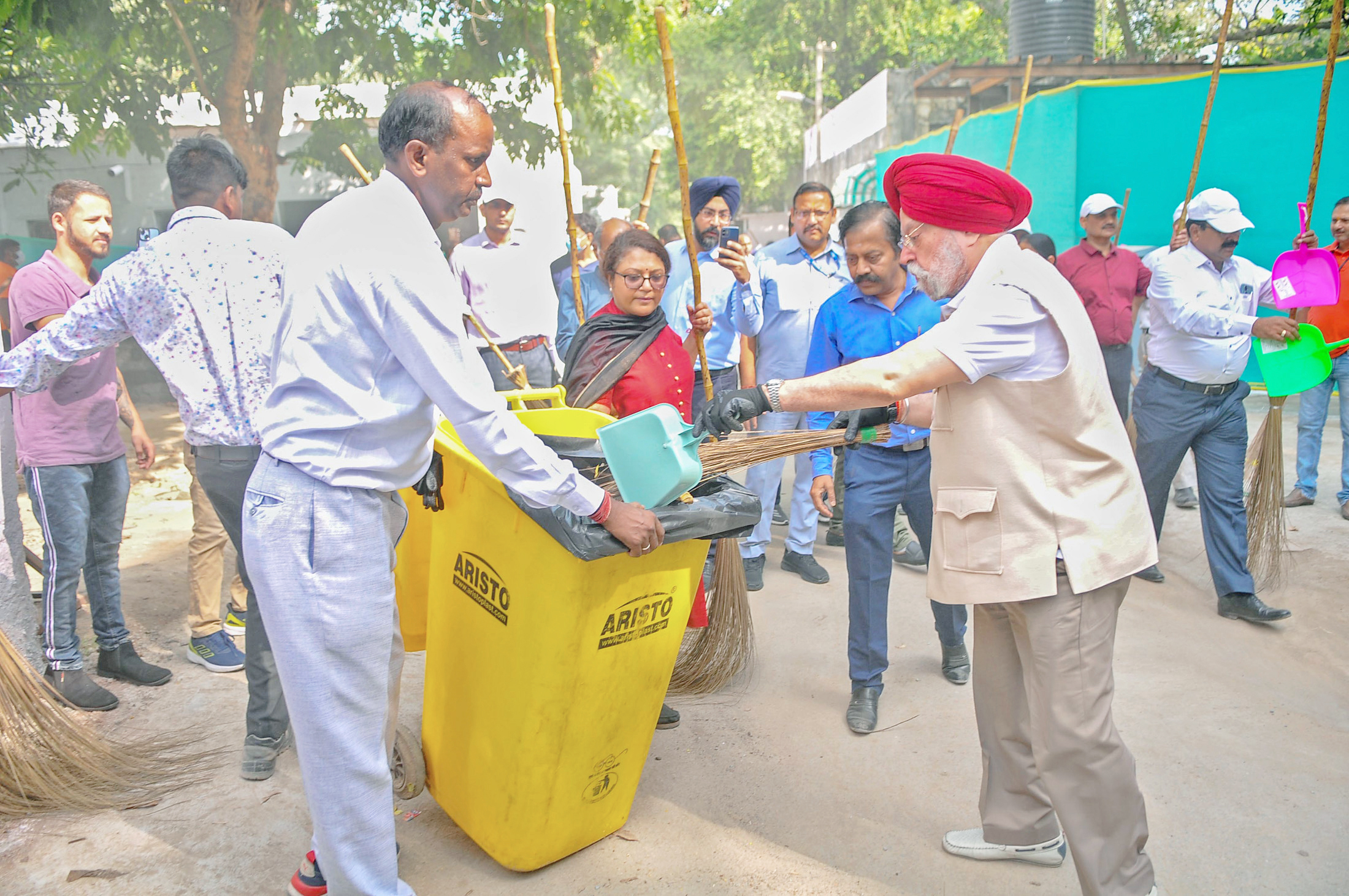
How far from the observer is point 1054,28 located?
15367 millimetres

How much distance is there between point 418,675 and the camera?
3941 mm

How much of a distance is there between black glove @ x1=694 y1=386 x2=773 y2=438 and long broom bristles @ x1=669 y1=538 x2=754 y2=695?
1.38 metres

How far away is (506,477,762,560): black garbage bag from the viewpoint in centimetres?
212

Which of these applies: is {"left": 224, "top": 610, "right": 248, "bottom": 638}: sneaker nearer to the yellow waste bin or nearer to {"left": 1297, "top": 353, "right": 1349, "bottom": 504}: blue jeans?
the yellow waste bin

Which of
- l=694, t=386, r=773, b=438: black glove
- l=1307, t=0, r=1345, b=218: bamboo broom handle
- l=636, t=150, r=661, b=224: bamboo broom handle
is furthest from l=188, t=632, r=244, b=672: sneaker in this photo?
l=1307, t=0, r=1345, b=218: bamboo broom handle

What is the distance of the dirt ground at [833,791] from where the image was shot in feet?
8.66

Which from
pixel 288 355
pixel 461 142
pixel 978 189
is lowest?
pixel 288 355

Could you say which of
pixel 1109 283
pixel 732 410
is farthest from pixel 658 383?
pixel 1109 283

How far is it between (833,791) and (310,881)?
1575mm

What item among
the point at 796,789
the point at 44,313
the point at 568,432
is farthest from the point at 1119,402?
the point at 44,313

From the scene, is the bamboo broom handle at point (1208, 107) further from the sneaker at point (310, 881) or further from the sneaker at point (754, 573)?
the sneaker at point (310, 881)

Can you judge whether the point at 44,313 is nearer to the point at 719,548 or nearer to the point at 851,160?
the point at 719,548

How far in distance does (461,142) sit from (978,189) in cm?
121

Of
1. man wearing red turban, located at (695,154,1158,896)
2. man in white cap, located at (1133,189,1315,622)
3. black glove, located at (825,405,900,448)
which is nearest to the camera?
man wearing red turban, located at (695,154,1158,896)
